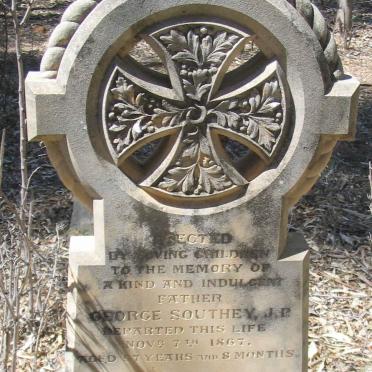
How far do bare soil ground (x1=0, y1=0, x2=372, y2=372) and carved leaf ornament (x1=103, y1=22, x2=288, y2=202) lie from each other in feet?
4.76

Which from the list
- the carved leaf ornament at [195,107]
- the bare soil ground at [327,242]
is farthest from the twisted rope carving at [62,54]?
the bare soil ground at [327,242]

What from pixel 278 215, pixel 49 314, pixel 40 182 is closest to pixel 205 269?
pixel 278 215

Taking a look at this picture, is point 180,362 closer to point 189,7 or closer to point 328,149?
point 328,149

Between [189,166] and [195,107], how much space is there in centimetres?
27

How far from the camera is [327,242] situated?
6363 millimetres

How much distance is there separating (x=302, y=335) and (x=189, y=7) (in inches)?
66.9

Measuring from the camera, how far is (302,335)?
12.5 ft

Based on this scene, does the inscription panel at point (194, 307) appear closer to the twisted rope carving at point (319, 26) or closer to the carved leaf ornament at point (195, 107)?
the carved leaf ornament at point (195, 107)

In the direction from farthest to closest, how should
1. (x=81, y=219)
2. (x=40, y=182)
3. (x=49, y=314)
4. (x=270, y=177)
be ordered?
(x=40, y=182) → (x=81, y=219) → (x=49, y=314) → (x=270, y=177)

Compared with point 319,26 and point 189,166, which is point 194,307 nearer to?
point 189,166

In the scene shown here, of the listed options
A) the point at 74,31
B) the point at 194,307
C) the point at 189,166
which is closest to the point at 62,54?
the point at 74,31

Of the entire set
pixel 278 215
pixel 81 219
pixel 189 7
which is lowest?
pixel 81 219

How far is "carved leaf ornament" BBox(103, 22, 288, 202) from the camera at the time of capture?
3318 millimetres

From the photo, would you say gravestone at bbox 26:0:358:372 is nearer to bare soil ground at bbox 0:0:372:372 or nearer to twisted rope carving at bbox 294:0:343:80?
twisted rope carving at bbox 294:0:343:80
